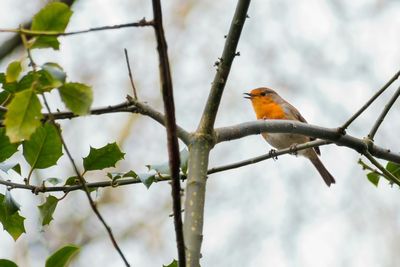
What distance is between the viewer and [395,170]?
179 centimetres

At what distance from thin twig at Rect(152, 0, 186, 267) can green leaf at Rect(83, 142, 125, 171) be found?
2.06 ft

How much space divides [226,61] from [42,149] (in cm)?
50

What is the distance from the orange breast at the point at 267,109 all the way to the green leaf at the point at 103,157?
383 cm

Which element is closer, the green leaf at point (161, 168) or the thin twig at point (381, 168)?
the green leaf at point (161, 168)

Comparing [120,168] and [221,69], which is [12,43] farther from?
[120,168]

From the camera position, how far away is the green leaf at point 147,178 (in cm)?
134

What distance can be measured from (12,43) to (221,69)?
2.76ft

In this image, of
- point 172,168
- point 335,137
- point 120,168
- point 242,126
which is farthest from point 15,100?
point 120,168

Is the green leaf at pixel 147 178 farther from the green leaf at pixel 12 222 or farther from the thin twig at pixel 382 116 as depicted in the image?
the thin twig at pixel 382 116

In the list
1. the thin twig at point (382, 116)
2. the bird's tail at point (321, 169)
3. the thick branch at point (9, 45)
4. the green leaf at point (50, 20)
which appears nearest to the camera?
the green leaf at point (50, 20)

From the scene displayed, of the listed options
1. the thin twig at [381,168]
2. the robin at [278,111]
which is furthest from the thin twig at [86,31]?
the robin at [278,111]

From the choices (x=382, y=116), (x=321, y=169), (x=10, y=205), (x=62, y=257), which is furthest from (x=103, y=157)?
(x=321, y=169)

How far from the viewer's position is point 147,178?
1.35 m

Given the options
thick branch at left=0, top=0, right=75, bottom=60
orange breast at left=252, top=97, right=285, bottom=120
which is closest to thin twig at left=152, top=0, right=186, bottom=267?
thick branch at left=0, top=0, right=75, bottom=60
